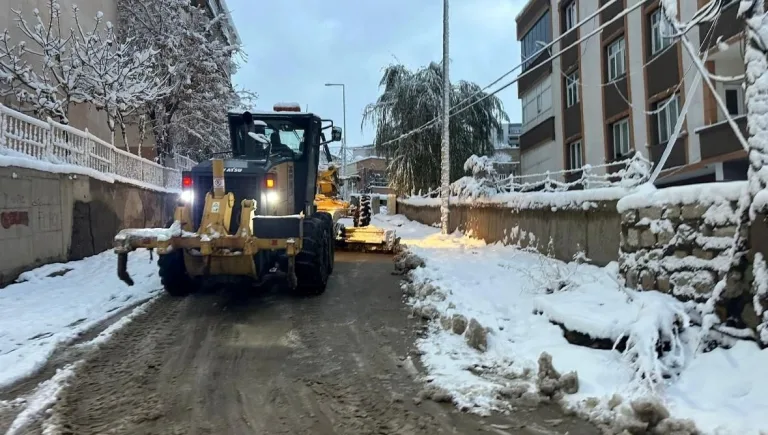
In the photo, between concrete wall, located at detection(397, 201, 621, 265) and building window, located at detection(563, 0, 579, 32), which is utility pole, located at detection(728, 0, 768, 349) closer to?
concrete wall, located at detection(397, 201, 621, 265)

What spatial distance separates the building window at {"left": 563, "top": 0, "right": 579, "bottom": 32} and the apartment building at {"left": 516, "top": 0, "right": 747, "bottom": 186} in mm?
38

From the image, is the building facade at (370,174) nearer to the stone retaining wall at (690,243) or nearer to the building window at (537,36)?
the building window at (537,36)

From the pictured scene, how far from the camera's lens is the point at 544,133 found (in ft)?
79.3

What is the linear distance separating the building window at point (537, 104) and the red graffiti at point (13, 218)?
20461 millimetres

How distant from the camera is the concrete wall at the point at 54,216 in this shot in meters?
8.50

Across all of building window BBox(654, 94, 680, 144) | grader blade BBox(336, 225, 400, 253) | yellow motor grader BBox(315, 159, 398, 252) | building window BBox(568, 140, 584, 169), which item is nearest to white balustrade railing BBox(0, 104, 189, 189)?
yellow motor grader BBox(315, 159, 398, 252)

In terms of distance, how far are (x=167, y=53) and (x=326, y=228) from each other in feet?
44.9

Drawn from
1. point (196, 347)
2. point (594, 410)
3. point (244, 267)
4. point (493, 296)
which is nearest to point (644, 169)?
point (493, 296)

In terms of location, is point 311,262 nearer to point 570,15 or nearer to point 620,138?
point 620,138

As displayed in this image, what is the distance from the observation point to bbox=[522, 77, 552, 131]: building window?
2444 cm

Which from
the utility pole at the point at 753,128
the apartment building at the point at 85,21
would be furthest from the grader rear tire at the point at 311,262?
the apartment building at the point at 85,21

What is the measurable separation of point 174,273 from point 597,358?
19.4 ft

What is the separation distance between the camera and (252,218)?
287 inches

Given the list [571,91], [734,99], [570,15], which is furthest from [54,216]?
[570,15]
